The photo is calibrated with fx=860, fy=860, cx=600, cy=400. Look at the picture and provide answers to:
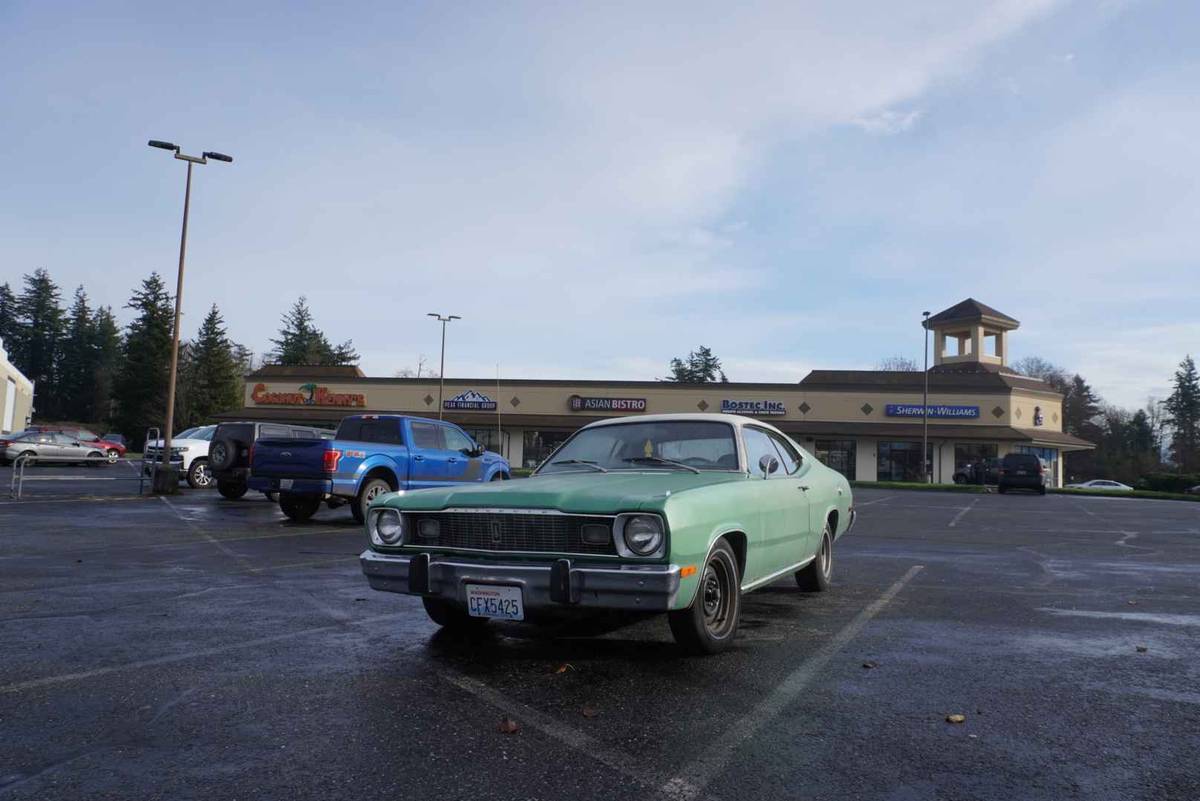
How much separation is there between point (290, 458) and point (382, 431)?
1553mm

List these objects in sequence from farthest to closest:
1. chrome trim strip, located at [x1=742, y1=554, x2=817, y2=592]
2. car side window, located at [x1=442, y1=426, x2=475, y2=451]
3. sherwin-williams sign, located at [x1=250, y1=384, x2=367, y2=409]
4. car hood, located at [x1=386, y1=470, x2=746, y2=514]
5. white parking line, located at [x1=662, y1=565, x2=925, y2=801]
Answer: sherwin-williams sign, located at [x1=250, y1=384, x2=367, y2=409] < car side window, located at [x1=442, y1=426, x2=475, y2=451] < chrome trim strip, located at [x1=742, y1=554, x2=817, y2=592] < car hood, located at [x1=386, y1=470, x2=746, y2=514] < white parking line, located at [x1=662, y1=565, x2=925, y2=801]

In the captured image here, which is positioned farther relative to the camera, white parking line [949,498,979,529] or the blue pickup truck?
white parking line [949,498,979,529]

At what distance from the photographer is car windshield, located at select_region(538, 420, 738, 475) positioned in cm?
627

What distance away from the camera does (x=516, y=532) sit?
4.94 m

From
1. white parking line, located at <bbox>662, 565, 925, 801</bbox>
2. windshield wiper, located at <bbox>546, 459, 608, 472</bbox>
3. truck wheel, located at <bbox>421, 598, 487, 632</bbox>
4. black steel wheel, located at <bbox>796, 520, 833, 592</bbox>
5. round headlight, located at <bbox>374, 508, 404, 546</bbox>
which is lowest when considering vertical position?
white parking line, located at <bbox>662, 565, 925, 801</bbox>

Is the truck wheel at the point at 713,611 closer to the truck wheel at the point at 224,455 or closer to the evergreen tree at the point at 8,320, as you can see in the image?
the truck wheel at the point at 224,455

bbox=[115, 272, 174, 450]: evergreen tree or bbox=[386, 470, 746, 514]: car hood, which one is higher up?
bbox=[115, 272, 174, 450]: evergreen tree

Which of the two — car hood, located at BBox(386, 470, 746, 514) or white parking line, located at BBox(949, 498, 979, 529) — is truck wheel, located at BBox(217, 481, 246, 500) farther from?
car hood, located at BBox(386, 470, 746, 514)

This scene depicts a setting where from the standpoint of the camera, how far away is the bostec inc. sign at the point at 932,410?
47031mm

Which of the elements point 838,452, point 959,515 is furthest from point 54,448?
point 838,452

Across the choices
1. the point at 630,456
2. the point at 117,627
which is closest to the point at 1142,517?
the point at 630,456

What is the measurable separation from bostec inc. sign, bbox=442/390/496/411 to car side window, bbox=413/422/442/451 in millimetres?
38483

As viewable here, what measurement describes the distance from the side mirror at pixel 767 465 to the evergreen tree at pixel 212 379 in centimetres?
7738

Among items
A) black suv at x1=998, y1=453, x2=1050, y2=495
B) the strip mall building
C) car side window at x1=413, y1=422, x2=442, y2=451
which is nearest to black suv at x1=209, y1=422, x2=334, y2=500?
car side window at x1=413, y1=422, x2=442, y2=451
